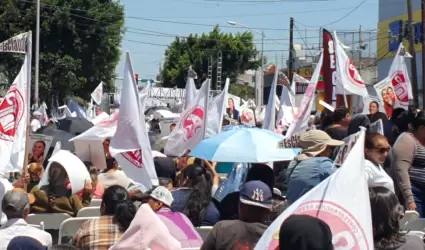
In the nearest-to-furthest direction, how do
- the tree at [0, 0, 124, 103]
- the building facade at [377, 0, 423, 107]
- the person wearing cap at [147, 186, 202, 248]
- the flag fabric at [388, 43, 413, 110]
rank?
the person wearing cap at [147, 186, 202, 248], the flag fabric at [388, 43, 413, 110], the tree at [0, 0, 124, 103], the building facade at [377, 0, 423, 107]

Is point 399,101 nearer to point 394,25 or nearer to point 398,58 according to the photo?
point 398,58

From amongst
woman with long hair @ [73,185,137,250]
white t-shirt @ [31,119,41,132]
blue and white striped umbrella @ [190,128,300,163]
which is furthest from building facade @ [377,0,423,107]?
woman with long hair @ [73,185,137,250]

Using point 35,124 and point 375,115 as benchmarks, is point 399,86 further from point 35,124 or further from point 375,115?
point 35,124

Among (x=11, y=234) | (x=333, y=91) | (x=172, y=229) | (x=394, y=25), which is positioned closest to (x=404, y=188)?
(x=172, y=229)

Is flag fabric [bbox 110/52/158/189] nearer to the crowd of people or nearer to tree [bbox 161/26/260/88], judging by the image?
the crowd of people

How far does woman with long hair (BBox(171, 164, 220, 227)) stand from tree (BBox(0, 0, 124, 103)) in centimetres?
3458

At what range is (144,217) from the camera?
16.7 feet

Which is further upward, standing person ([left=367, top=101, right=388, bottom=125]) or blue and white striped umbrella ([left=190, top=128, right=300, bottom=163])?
standing person ([left=367, top=101, right=388, bottom=125])

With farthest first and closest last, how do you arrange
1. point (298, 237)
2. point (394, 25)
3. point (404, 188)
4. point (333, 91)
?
point (394, 25), point (333, 91), point (404, 188), point (298, 237)

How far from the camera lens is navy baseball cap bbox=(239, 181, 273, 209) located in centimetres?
506

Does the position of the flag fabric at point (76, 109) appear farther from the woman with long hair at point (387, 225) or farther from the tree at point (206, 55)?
the tree at point (206, 55)

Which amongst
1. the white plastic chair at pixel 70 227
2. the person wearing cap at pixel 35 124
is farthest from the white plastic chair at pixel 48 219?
the person wearing cap at pixel 35 124

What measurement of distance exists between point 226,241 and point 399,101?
31.4ft

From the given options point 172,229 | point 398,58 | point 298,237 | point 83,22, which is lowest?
point 172,229
